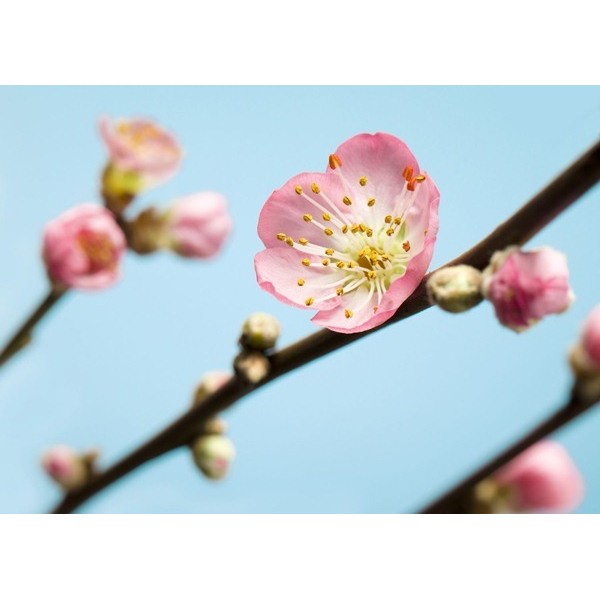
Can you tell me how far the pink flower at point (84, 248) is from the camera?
30.6 inches

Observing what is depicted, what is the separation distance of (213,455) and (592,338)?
0.34 meters

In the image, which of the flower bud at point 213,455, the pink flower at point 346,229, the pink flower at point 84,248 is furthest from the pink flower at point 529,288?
Result: the pink flower at point 84,248

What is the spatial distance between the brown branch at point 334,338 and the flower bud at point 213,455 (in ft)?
0.05

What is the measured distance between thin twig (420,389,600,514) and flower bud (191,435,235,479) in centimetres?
20

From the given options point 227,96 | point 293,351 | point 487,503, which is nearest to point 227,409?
point 293,351

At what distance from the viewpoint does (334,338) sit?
576 millimetres

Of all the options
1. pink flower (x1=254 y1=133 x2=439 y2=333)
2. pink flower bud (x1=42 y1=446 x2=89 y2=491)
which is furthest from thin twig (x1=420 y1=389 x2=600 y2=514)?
pink flower bud (x1=42 y1=446 x2=89 y2=491)

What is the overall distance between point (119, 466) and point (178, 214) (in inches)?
12.0

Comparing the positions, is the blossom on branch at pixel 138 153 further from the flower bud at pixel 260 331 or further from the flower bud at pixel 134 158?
the flower bud at pixel 260 331

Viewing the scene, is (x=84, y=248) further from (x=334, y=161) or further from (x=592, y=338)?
(x=592, y=338)

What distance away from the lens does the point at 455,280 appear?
1.61 feet
